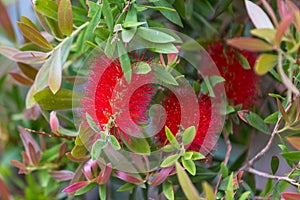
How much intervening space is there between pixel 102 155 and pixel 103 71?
0.37 ft

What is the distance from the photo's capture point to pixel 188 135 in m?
0.50

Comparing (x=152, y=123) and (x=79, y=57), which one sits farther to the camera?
(x=79, y=57)

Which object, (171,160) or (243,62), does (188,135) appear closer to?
(171,160)

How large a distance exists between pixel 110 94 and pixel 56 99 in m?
0.11

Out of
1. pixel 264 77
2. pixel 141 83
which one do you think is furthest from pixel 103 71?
pixel 264 77

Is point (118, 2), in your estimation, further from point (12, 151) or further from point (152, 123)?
point (12, 151)

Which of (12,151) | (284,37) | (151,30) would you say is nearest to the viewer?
(284,37)

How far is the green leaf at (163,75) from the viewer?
504 mm

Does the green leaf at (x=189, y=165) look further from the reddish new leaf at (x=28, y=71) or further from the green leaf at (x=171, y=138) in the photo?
the reddish new leaf at (x=28, y=71)

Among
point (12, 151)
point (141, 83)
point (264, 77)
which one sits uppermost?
point (141, 83)

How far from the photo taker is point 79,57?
726 millimetres

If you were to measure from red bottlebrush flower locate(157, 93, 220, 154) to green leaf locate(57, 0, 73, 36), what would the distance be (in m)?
0.15

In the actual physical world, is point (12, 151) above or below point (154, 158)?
below

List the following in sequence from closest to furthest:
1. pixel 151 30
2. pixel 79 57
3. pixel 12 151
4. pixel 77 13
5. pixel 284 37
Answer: pixel 284 37 → pixel 151 30 → pixel 77 13 → pixel 79 57 → pixel 12 151
